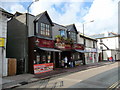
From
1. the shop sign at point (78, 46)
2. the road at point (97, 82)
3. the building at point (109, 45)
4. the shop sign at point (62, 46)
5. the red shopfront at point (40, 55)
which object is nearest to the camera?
the road at point (97, 82)

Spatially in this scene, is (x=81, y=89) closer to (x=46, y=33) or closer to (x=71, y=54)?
(x=46, y=33)

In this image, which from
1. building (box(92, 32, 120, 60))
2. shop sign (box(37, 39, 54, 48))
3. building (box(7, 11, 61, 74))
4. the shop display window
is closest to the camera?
building (box(7, 11, 61, 74))

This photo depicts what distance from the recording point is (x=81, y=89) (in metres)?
6.99

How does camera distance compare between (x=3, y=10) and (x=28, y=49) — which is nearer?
(x=3, y=10)

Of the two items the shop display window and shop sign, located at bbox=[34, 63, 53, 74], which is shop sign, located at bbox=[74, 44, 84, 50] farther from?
shop sign, located at bbox=[34, 63, 53, 74]

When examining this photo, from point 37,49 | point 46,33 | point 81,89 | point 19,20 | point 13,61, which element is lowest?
point 81,89

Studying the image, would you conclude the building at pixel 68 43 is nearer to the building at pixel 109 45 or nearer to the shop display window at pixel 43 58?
the shop display window at pixel 43 58

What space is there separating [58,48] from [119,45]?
3352 centimetres

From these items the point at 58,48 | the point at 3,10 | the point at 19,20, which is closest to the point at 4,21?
the point at 3,10

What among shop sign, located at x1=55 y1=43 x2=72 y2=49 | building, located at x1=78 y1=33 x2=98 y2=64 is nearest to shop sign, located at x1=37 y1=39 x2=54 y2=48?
shop sign, located at x1=55 y1=43 x2=72 y2=49

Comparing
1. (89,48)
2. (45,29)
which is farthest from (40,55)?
(89,48)

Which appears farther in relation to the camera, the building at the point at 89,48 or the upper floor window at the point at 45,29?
the building at the point at 89,48

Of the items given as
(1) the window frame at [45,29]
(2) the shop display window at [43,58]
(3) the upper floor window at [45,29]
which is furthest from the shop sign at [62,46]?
(3) the upper floor window at [45,29]

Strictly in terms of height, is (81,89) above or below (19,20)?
below
